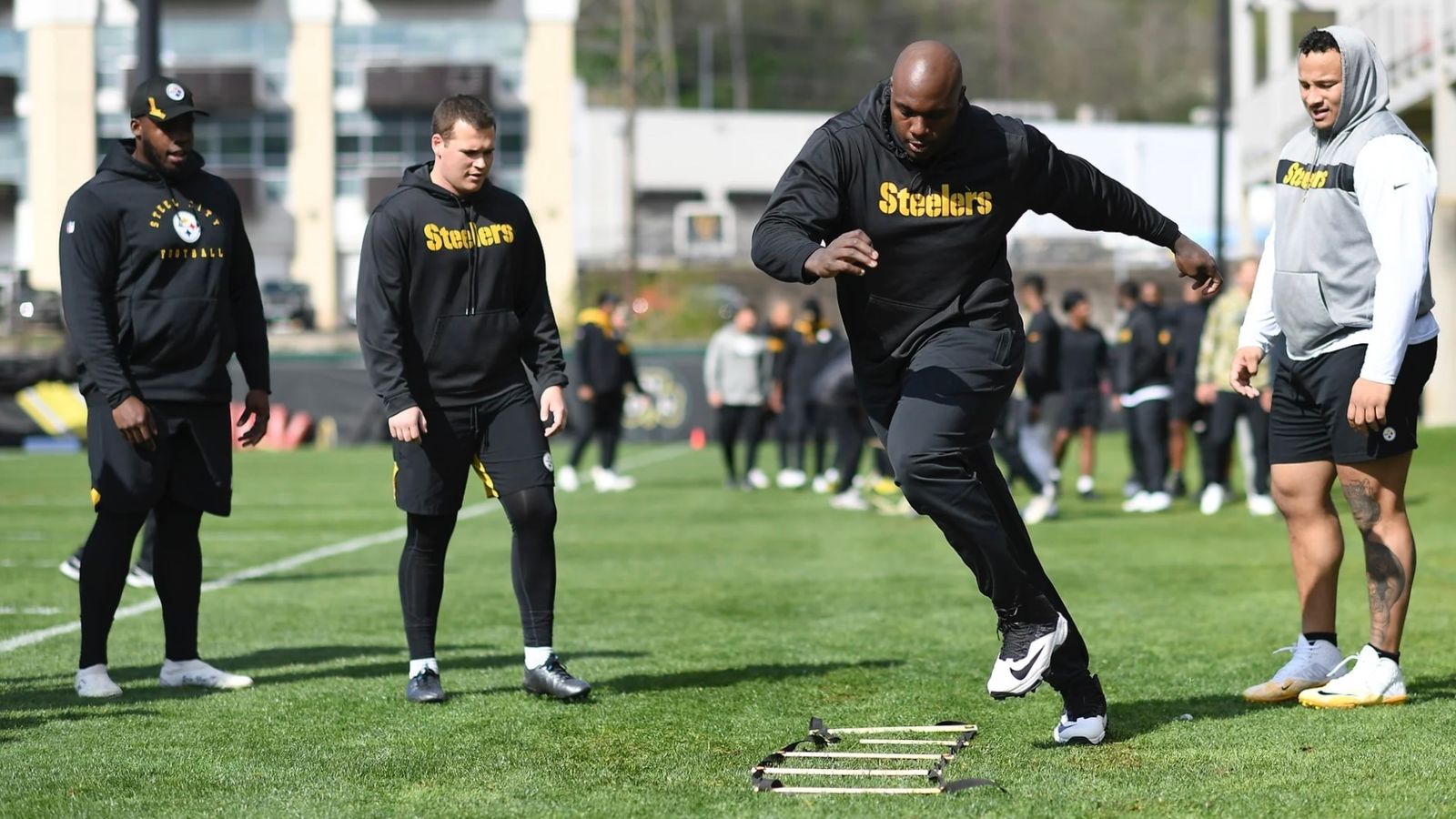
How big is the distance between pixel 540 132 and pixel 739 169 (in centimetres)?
1652

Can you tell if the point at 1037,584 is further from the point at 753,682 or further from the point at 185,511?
the point at 185,511

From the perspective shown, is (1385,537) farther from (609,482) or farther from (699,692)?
(609,482)

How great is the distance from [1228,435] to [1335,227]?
33.2 ft

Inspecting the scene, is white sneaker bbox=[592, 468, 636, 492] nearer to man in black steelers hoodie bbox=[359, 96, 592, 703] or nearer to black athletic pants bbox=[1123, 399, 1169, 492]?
black athletic pants bbox=[1123, 399, 1169, 492]

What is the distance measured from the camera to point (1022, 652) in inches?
203

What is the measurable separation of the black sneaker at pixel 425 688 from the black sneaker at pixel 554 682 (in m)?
0.30

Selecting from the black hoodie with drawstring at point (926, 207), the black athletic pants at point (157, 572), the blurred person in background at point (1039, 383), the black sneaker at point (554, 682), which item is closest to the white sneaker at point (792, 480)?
the blurred person in background at point (1039, 383)

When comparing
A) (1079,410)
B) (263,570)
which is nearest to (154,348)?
(263,570)

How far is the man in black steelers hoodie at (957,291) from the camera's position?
5.06 metres

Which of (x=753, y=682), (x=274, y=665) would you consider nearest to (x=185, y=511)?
(x=274, y=665)

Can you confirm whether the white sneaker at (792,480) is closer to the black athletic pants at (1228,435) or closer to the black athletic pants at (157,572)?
the black athletic pants at (1228,435)

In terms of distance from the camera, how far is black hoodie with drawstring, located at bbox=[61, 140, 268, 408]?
6375mm

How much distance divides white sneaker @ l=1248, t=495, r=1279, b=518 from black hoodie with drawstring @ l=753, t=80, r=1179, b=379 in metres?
10.3

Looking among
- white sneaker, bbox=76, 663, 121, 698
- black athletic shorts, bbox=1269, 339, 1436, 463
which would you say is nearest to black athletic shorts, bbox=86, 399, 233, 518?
white sneaker, bbox=76, 663, 121, 698
